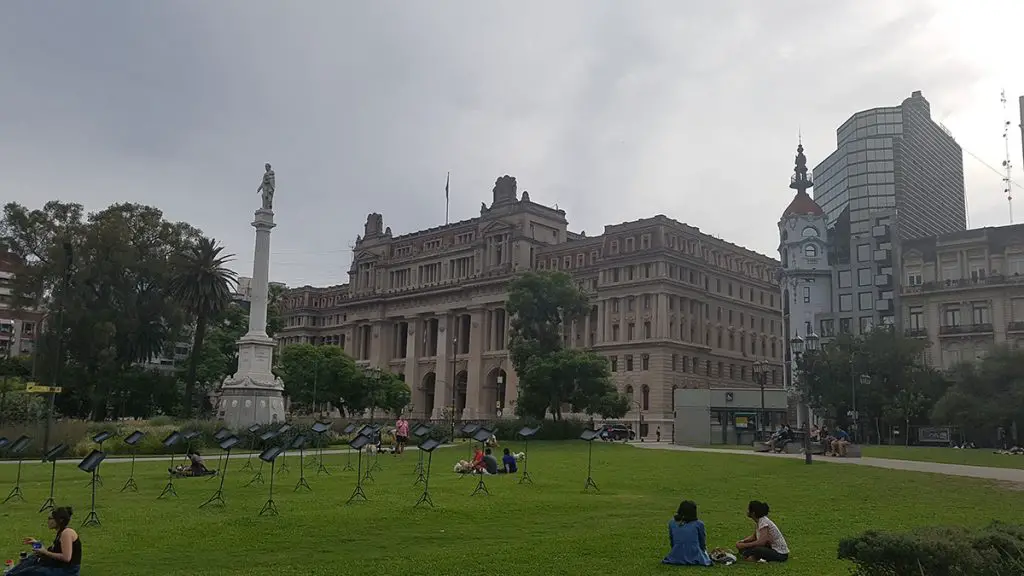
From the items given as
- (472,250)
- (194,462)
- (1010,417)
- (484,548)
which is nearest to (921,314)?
(1010,417)

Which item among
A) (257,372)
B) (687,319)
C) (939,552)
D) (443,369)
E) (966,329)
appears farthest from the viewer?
(443,369)

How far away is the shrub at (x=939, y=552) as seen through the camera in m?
10.3

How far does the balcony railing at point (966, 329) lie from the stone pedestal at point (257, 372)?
58248mm

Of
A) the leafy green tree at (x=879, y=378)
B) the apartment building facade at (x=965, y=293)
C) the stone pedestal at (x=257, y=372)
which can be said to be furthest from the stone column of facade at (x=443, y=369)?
the apartment building facade at (x=965, y=293)

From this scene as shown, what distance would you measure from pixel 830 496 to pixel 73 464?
3019 centimetres

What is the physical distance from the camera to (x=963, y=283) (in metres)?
77.1

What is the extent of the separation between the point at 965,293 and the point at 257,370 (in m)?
61.2

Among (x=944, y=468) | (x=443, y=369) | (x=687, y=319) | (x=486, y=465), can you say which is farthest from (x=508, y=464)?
(x=443, y=369)

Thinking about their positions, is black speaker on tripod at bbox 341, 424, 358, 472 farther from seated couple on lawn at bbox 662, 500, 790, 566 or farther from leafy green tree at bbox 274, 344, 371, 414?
leafy green tree at bbox 274, 344, 371, 414

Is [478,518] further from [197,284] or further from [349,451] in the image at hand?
[197,284]

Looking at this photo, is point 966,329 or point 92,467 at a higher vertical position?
point 966,329

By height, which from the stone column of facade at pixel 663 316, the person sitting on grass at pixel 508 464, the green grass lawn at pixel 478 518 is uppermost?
the stone column of facade at pixel 663 316

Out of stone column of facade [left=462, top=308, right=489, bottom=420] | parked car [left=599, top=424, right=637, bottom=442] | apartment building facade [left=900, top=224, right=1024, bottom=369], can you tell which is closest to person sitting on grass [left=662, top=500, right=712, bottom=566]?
parked car [left=599, top=424, right=637, bottom=442]

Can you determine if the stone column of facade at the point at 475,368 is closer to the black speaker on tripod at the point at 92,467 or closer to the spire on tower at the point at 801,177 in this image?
the spire on tower at the point at 801,177
